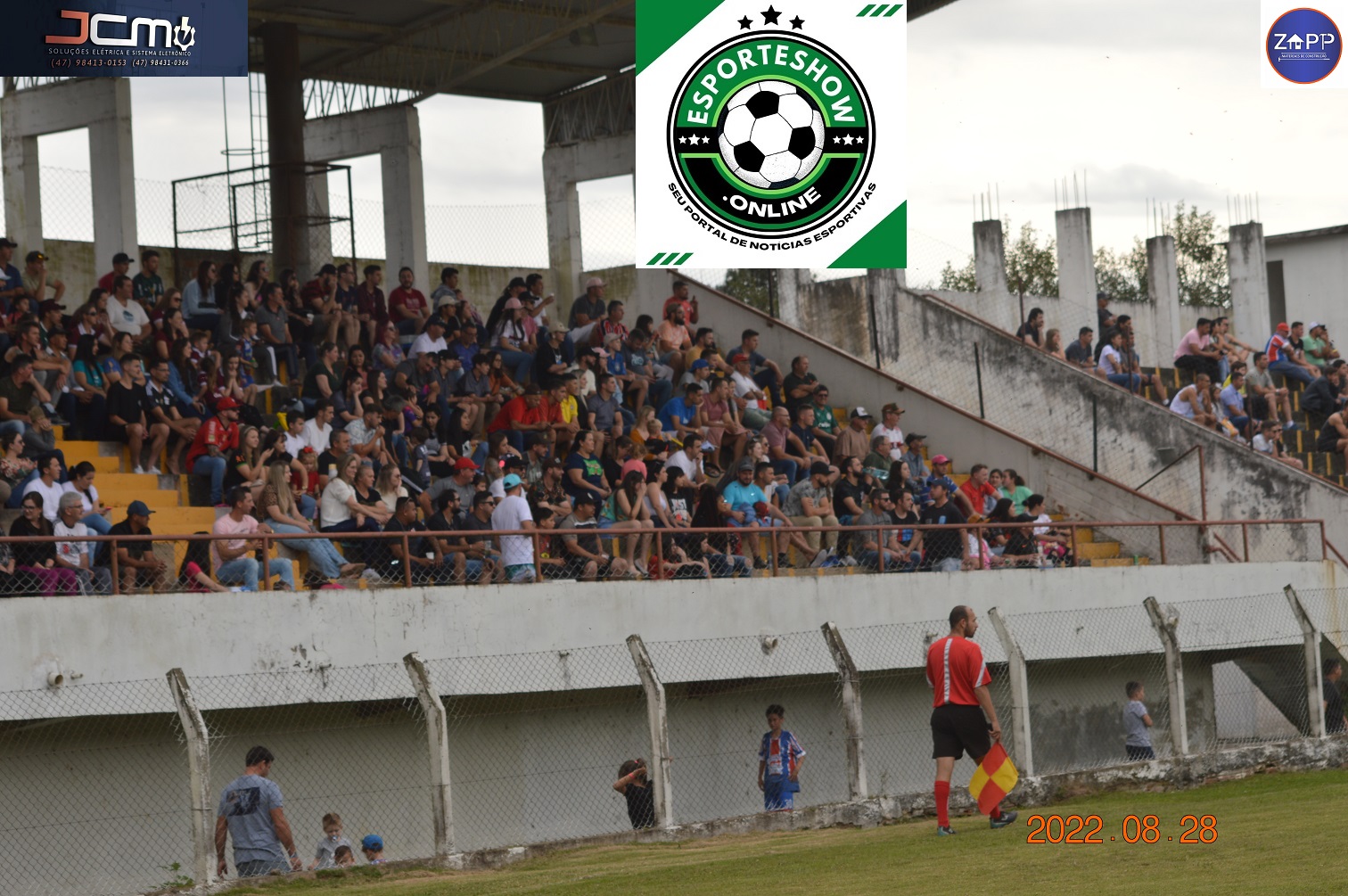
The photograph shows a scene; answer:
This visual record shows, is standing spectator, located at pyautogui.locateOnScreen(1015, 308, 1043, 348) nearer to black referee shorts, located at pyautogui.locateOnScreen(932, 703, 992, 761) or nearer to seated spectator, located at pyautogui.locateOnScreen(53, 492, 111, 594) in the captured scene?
black referee shorts, located at pyautogui.locateOnScreen(932, 703, 992, 761)

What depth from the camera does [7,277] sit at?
689 inches

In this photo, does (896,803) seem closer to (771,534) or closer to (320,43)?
(771,534)

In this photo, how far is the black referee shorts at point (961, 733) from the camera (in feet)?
40.7

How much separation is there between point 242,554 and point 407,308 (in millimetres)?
7542

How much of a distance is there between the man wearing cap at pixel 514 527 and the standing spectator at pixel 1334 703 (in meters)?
7.58

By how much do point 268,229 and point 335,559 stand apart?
34.3ft

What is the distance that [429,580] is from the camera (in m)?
15.3

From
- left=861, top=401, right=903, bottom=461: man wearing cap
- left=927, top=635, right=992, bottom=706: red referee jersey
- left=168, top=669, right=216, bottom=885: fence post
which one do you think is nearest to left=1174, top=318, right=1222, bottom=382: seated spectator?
left=861, top=401, right=903, bottom=461: man wearing cap

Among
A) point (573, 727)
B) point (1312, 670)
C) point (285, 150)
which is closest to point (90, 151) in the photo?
point (285, 150)

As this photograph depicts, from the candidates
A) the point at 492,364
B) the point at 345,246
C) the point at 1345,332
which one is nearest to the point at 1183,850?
the point at 492,364

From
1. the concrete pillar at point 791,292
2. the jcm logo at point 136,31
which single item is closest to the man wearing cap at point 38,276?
the jcm logo at point 136,31

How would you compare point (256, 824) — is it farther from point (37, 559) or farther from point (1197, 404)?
point (1197, 404)

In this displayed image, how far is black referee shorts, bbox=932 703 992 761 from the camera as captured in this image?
12.4 meters

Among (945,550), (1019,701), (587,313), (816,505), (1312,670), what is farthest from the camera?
(587,313)
